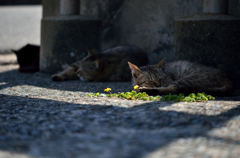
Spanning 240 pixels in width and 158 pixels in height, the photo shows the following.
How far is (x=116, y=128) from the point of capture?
269 centimetres

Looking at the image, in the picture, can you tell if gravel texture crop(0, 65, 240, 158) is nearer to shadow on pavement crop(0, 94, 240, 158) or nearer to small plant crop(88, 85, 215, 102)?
shadow on pavement crop(0, 94, 240, 158)

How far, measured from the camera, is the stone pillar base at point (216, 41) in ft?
15.6

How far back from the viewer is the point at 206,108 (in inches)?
128

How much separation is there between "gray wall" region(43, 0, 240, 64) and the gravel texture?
9.63ft

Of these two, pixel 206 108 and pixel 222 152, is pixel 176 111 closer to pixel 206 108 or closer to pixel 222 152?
pixel 206 108

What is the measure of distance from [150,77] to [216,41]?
1.32 metres

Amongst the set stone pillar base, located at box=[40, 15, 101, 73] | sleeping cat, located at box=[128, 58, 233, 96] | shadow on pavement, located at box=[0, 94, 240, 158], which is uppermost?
stone pillar base, located at box=[40, 15, 101, 73]

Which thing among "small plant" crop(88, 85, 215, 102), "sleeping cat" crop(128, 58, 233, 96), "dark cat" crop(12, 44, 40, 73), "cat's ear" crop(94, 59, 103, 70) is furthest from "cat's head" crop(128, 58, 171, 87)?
"dark cat" crop(12, 44, 40, 73)

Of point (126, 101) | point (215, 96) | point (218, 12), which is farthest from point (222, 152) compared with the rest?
point (218, 12)

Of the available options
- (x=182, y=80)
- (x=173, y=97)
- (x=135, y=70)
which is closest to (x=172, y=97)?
(x=173, y=97)

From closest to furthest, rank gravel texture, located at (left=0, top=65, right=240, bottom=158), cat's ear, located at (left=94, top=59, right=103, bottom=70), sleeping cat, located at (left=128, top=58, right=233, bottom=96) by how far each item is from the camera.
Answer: gravel texture, located at (left=0, top=65, right=240, bottom=158), sleeping cat, located at (left=128, top=58, right=233, bottom=96), cat's ear, located at (left=94, top=59, right=103, bottom=70)

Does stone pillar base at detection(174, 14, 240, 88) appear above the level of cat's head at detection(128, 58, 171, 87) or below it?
above

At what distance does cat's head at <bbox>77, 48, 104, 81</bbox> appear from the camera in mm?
5926

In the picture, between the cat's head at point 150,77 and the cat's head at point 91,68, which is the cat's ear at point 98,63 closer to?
the cat's head at point 91,68
